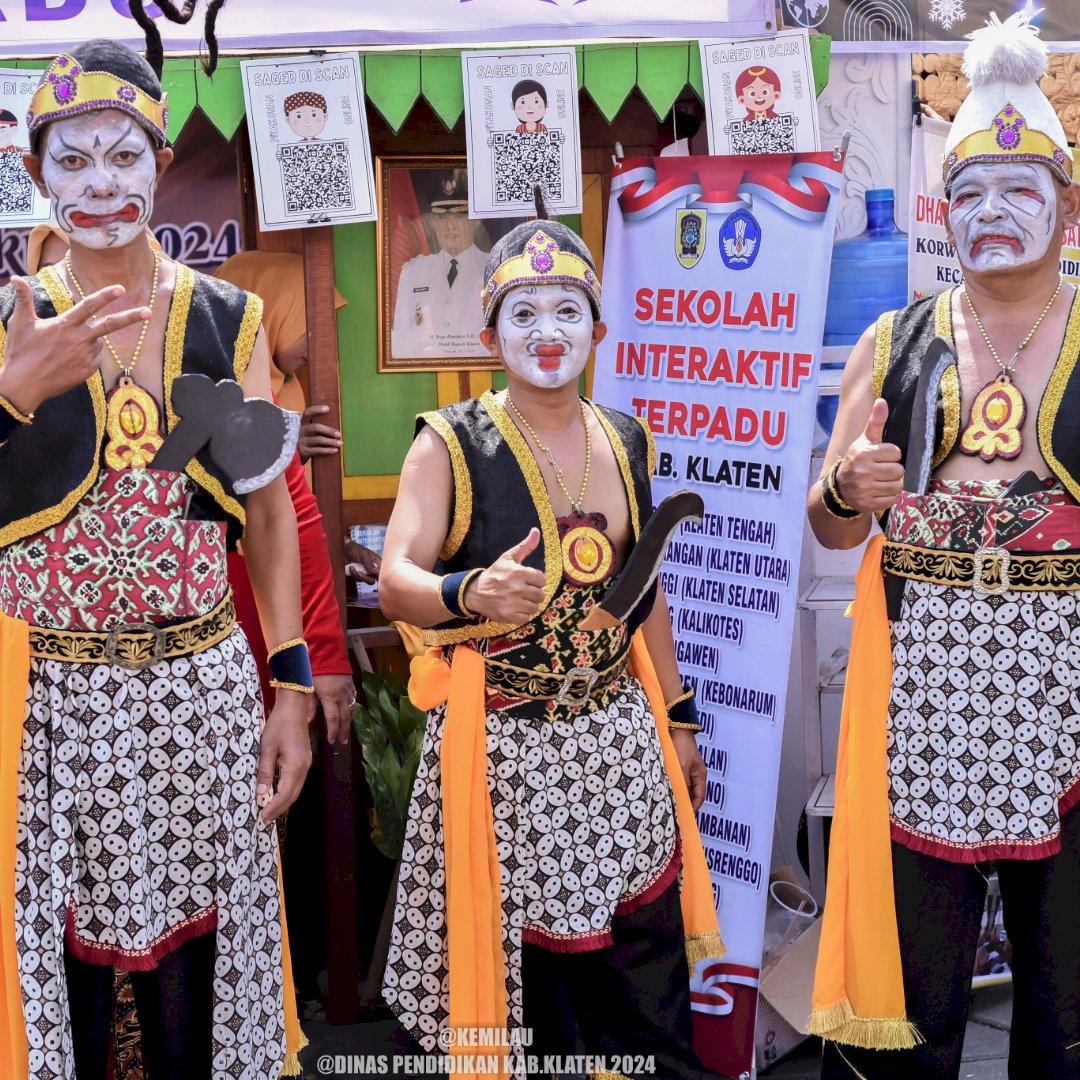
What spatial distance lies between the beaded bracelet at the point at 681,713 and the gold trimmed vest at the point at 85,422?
1070 mm

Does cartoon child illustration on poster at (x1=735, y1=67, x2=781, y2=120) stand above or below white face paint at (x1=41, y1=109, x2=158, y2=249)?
above

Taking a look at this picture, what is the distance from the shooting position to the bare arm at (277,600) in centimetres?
268

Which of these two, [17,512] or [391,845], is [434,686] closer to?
[17,512]

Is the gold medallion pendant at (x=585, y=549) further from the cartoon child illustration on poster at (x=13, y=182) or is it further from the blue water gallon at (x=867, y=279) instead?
the cartoon child illustration on poster at (x=13, y=182)

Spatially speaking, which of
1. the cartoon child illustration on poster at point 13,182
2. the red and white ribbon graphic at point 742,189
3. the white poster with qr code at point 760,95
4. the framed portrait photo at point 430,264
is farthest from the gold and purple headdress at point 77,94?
the framed portrait photo at point 430,264

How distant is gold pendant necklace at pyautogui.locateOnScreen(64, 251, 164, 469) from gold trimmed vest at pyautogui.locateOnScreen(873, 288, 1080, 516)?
4.73 feet

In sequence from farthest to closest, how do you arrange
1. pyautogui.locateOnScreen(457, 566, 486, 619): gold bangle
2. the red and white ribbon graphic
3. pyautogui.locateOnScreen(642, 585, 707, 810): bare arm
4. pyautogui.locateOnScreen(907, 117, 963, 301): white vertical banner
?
1. pyautogui.locateOnScreen(907, 117, 963, 301): white vertical banner
2. the red and white ribbon graphic
3. pyautogui.locateOnScreen(642, 585, 707, 810): bare arm
4. pyautogui.locateOnScreen(457, 566, 486, 619): gold bangle

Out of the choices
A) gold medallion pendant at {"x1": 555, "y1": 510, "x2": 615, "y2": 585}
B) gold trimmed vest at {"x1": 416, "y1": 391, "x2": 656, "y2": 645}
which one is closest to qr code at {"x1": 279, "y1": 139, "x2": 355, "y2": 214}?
gold trimmed vest at {"x1": 416, "y1": 391, "x2": 656, "y2": 645}

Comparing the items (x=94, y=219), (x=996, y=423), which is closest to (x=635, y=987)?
(x=996, y=423)

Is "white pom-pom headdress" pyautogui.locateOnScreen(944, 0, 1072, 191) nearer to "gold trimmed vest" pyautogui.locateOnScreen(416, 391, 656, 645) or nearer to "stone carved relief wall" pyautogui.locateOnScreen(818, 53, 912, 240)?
"gold trimmed vest" pyautogui.locateOnScreen(416, 391, 656, 645)

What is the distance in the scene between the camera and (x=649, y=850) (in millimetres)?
2912

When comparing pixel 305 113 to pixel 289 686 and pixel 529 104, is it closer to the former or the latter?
pixel 529 104

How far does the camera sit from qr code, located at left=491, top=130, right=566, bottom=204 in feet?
12.5

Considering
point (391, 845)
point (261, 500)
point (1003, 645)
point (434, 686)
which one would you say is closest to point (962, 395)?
point (1003, 645)
